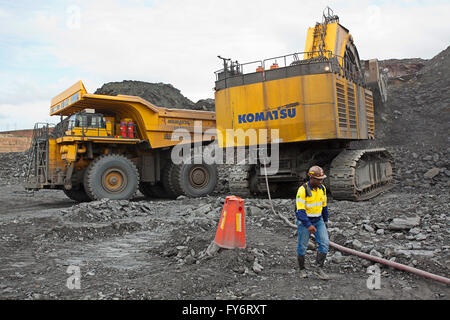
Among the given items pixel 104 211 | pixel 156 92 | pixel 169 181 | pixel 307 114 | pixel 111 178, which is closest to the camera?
pixel 104 211

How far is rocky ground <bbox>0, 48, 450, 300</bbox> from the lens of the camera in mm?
3951

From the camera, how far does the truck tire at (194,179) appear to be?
1293cm

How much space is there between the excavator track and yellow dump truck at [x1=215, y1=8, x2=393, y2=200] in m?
0.02

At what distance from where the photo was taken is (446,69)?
25.0 metres

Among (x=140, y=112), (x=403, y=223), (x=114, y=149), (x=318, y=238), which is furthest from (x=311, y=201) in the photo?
(x=114, y=149)

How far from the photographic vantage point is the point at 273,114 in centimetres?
984

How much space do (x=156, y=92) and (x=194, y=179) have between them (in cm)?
1423

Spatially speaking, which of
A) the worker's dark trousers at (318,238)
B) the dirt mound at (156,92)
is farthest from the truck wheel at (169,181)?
the dirt mound at (156,92)

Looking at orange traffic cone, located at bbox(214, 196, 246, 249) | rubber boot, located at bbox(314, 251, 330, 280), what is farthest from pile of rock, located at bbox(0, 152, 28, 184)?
rubber boot, located at bbox(314, 251, 330, 280)

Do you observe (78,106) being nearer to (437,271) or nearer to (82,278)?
(82,278)

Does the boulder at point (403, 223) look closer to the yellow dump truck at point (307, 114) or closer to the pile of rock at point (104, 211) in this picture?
the yellow dump truck at point (307, 114)

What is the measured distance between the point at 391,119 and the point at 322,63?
589 inches

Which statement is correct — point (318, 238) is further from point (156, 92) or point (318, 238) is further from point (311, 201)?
point (156, 92)

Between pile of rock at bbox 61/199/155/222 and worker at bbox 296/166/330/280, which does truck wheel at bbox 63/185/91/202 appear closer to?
pile of rock at bbox 61/199/155/222
